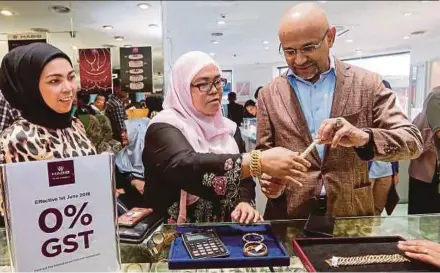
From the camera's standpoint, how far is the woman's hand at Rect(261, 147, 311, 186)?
90 cm

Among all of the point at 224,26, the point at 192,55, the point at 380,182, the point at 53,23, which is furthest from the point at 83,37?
the point at 380,182

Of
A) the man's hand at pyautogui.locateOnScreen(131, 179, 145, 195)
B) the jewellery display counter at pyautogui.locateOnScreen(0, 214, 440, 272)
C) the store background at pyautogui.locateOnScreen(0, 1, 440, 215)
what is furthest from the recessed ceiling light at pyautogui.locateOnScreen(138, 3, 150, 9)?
the jewellery display counter at pyautogui.locateOnScreen(0, 214, 440, 272)

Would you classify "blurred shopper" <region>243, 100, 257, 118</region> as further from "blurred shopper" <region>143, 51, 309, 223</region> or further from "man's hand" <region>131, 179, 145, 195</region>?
"man's hand" <region>131, 179, 145, 195</region>

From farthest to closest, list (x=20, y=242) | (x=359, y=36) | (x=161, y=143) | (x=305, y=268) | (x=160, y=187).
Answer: (x=359, y=36), (x=160, y=187), (x=161, y=143), (x=305, y=268), (x=20, y=242)

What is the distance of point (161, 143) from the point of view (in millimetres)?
1060

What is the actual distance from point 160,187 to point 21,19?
666 mm

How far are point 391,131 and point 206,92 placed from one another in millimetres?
580

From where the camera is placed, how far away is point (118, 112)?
4.23ft

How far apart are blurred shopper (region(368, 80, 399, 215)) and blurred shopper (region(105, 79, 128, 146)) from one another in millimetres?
899

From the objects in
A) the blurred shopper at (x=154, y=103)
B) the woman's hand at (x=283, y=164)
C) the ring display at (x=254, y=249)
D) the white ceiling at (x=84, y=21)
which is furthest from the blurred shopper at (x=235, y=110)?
the ring display at (x=254, y=249)

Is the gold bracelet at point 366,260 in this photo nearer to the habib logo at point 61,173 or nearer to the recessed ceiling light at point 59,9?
the habib logo at point 61,173

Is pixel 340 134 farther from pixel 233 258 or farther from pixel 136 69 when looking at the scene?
pixel 136 69

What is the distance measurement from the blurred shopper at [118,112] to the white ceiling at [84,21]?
0.10 m

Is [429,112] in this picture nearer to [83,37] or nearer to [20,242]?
[83,37]
